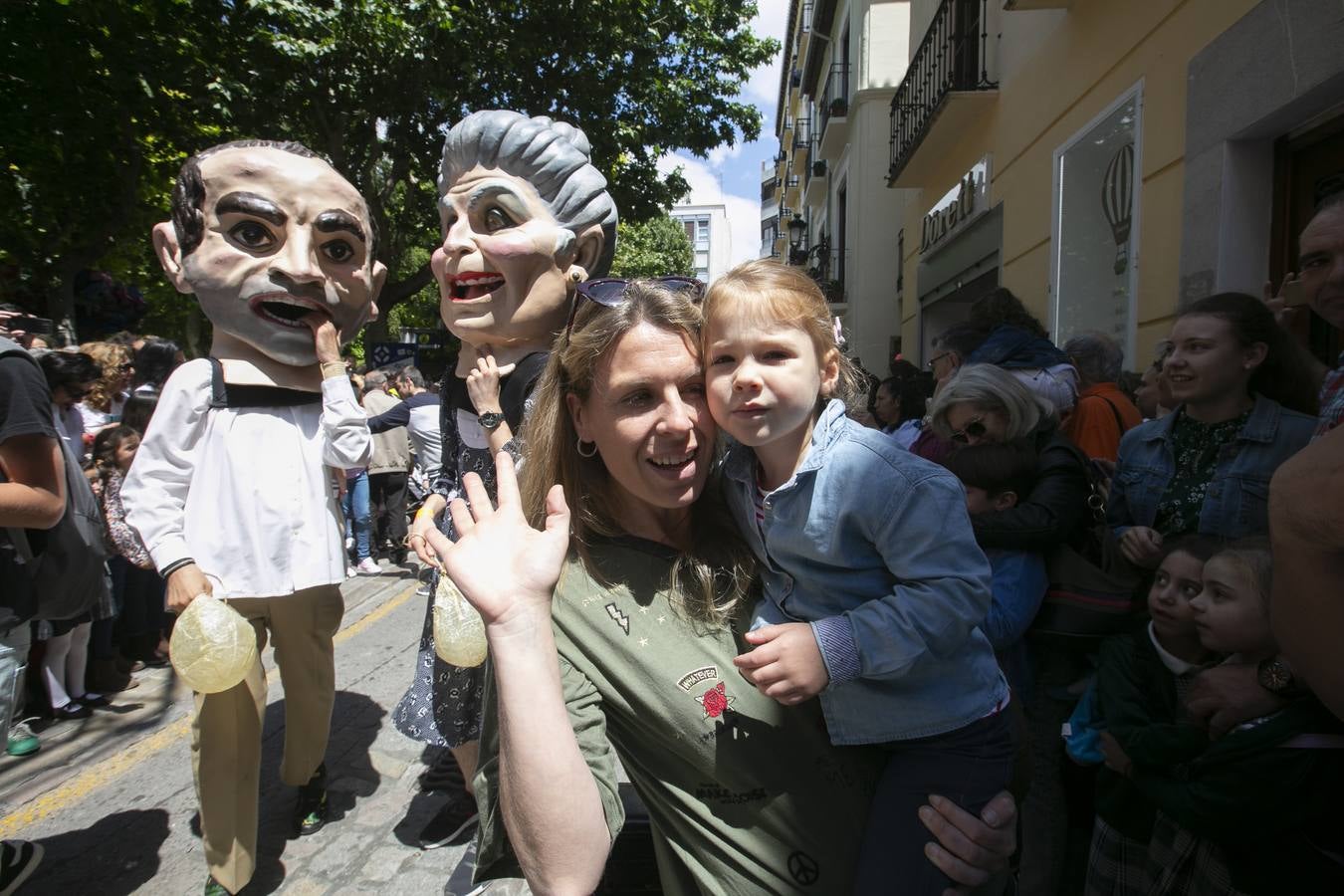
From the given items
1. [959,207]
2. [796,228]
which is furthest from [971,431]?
[796,228]

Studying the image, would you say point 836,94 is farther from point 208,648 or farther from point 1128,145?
point 208,648

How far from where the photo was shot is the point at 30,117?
8539mm

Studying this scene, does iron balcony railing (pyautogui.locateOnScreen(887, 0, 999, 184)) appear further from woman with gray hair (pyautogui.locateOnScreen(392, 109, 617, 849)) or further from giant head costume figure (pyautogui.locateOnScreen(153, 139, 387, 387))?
giant head costume figure (pyautogui.locateOnScreen(153, 139, 387, 387))

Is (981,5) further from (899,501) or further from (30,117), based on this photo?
(30,117)

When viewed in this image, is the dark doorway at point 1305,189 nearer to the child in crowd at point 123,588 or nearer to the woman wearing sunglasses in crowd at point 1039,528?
the woman wearing sunglasses in crowd at point 1039,528

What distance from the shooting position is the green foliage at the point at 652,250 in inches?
1022

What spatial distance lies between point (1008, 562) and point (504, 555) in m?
1.60

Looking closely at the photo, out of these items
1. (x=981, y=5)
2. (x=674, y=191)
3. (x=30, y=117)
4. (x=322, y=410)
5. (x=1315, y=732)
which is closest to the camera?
(x=1315, y=732)

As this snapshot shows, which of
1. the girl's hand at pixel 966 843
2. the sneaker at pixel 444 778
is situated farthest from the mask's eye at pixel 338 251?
the girl's hand at pixel 966 843

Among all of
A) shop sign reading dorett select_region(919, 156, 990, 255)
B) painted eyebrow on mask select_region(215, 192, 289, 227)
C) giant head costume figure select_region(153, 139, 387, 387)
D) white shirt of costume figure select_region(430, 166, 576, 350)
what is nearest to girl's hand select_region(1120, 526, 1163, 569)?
white shirt of costume figure select_region(430, 166, 576, 350)

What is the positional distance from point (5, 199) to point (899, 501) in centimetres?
1201

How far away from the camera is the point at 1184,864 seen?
1769 millimetres

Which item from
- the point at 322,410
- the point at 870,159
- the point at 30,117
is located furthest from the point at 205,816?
the point at 870,159

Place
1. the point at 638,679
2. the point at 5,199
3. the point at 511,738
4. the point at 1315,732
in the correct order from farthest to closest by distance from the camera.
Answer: the point at 5,199, the point at 1315,732, the point at 638,679, the point at 511,738
